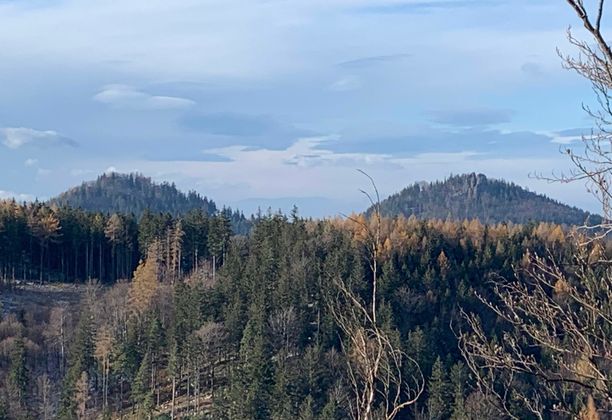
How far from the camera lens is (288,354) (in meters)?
43.1

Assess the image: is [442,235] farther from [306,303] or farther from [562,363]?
[562,363]

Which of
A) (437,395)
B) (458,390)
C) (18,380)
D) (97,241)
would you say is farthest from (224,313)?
(97,241)

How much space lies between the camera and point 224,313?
46.0m

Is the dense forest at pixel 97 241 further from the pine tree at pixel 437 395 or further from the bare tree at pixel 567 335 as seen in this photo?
the bare tree at pixel 567 335

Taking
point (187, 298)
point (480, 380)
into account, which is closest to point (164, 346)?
point (187, 298)

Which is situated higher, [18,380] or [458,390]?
[18,380]

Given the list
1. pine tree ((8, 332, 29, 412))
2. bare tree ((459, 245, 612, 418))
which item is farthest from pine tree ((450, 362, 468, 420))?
bare tree ((459, 245, 612, 418))

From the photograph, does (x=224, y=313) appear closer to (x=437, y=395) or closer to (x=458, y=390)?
Result: (x=437, y=395)

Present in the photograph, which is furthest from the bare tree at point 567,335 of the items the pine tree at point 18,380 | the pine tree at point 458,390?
the pine tree at point 18,380

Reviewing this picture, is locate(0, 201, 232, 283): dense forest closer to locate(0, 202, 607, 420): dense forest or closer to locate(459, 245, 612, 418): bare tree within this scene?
locate(0, 202, 607, 420): dense forest

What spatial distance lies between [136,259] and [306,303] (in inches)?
1028

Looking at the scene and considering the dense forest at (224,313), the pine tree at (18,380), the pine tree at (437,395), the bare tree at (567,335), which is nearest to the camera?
the bare tree at (567,335)

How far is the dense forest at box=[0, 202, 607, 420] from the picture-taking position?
38031 millimetres

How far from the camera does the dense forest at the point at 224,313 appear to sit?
125 feet
